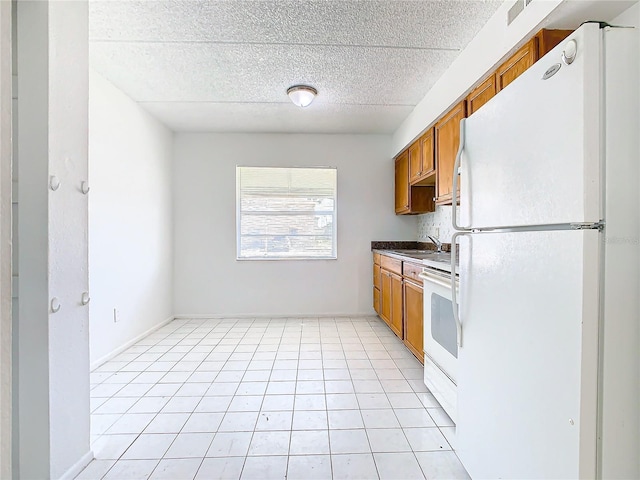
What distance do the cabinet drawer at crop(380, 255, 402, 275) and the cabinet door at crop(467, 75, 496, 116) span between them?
1.43 meters

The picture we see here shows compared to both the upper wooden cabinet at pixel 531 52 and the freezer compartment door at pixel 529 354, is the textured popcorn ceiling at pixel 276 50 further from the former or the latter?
the freezer compartment door at pixel 529 354

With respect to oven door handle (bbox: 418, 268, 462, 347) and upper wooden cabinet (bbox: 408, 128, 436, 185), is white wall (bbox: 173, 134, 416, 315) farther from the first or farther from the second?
oven door handle (bbox: 418, 268, 462, 347)

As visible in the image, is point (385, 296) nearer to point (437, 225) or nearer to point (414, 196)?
point (437, 225)

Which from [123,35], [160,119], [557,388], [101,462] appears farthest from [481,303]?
[160,119]

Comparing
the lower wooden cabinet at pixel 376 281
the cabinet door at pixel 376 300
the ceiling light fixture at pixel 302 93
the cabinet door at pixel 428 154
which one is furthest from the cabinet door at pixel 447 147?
the cabinet door at pixel 376 300

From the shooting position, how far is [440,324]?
1872 mm

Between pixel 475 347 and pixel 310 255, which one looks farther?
pixel 310 255

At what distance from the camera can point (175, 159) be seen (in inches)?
158

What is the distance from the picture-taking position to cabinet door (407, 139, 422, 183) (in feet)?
10.6

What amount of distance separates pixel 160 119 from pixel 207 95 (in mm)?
1006

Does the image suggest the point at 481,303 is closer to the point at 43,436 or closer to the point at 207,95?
the point at 43,436

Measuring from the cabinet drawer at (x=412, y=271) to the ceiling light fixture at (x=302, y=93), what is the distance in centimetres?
175

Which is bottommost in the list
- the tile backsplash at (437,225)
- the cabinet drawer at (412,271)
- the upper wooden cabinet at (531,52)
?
the cabinet drawer at (412,271)

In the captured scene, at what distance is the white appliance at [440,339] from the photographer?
1.70 metres
